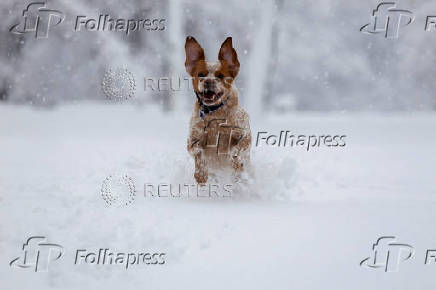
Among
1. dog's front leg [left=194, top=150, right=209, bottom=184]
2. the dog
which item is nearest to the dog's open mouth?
the dog

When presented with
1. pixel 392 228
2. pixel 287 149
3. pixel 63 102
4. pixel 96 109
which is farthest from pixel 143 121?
pixel 392 228

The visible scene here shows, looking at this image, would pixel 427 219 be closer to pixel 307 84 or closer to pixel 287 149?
pixel 287 149

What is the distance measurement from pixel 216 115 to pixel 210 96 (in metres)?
0.18

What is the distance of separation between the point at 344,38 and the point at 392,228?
8002 millimetres

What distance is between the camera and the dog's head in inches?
152

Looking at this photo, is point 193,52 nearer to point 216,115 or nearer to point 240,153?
point 216,115

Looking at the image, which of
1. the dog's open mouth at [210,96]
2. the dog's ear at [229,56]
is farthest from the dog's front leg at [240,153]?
the dog's ear at [229,56]

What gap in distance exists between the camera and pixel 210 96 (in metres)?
3.88

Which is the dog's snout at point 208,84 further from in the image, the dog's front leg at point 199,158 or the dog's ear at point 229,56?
the dog's front leg at point 199,158

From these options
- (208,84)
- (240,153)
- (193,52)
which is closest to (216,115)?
(208,84)

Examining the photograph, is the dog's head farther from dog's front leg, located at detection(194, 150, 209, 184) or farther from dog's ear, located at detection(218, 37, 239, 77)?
dog's front leg, located at detection(194, 150, 209, 184)

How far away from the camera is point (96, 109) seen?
25.4 feet

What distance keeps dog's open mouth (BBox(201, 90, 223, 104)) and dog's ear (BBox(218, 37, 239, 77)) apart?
0.78 ft

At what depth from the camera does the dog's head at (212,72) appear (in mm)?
3865
